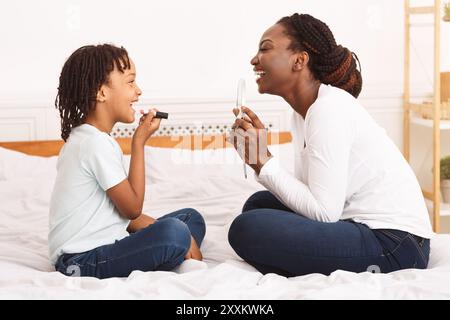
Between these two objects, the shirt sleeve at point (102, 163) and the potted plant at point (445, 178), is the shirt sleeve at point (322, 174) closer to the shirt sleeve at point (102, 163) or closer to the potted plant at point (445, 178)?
the shirt sleeve at point (102, 163)

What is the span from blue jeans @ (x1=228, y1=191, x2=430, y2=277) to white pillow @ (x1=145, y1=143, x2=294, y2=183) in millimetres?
1022

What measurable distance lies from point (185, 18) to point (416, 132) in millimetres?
1218

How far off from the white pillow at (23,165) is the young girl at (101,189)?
3.35 ft

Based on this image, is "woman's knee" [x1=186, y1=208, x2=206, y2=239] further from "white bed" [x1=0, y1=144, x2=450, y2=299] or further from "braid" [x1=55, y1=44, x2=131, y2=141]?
"braid" [x1=55, y1=44, x2=131, y2=141]

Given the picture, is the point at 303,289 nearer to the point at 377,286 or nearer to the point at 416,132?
the point at 377,286

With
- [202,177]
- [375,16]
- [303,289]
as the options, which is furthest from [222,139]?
[303,289]

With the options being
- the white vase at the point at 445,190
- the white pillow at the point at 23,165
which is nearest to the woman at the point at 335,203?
the white pillow at the point at 23,165

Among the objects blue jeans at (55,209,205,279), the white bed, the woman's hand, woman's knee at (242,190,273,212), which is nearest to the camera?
the white bed

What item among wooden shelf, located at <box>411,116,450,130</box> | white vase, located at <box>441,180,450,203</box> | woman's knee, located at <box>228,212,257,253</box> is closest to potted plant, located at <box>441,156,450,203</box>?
white vase, located at <box>441,180,450,203</box>

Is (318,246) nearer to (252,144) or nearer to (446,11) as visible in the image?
(252,144)

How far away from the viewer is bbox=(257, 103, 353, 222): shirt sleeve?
4.99 feet

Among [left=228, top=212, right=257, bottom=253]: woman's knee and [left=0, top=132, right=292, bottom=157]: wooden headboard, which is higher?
[left=0, top=132, right=292, bottom=157]: wooden headboard

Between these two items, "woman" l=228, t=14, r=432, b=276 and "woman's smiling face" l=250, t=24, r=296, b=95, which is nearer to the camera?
"woman" l=228, t=14, r=432, b=276

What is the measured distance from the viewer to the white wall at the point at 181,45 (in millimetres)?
3016
